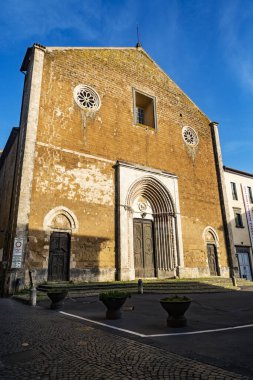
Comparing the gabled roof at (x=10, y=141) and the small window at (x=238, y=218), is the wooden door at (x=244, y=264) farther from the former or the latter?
the gabled roof at (x=10, y=141)

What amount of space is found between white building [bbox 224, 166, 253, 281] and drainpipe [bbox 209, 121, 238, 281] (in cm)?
304

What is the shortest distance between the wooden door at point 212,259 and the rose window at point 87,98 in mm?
12072

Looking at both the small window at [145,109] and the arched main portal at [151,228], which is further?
the small window at [145,109]

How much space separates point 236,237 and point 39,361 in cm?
2273

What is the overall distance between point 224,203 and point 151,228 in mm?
6767

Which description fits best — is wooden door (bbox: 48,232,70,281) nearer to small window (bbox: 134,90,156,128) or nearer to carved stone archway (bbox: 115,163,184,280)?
carved stone archway (bbox: 115,163,184,280)

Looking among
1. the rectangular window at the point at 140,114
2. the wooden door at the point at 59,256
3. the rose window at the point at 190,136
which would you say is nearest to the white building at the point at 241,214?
the rose window at the point at 190,136

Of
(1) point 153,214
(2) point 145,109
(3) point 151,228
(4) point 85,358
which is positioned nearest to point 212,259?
(3) point 151,228

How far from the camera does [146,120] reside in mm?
19984

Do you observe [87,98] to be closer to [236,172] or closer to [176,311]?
[176,311]

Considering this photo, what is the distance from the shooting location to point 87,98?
16.2 meters

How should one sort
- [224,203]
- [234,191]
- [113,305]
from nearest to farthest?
[113,305]
[224,203]
[234,191]

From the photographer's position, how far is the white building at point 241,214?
2345cm

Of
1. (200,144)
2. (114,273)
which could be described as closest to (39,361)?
(114,273)
